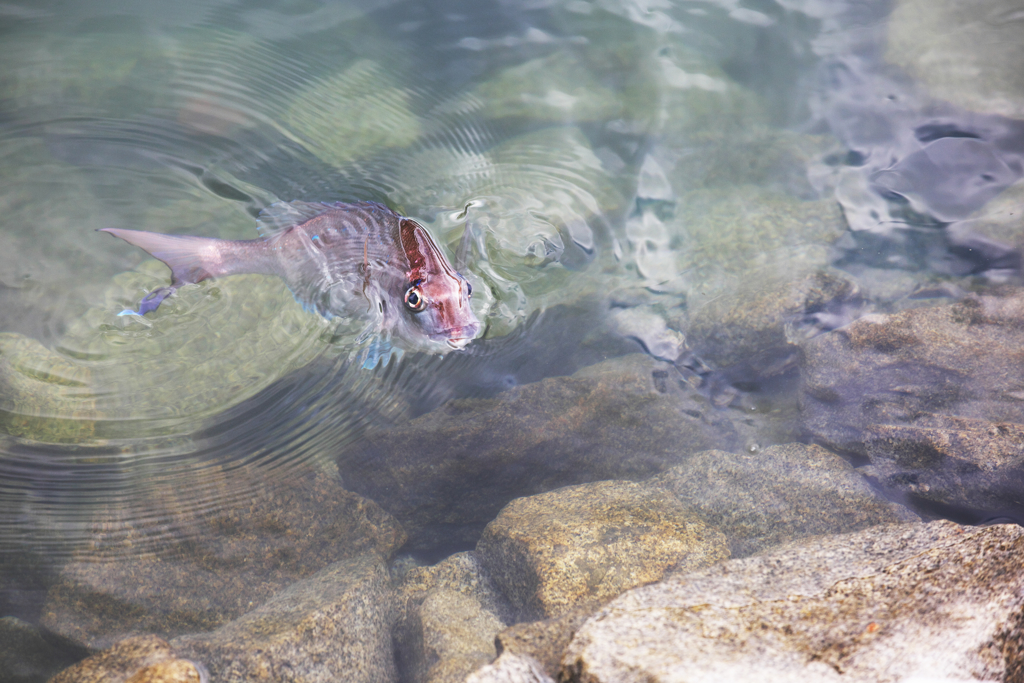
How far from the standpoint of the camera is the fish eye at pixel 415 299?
12.6 feet

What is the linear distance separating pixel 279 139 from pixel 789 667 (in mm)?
5935

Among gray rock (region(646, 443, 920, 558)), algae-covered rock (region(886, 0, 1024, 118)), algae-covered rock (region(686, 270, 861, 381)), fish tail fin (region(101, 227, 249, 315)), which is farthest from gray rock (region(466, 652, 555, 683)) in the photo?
algae-covered rock (region(886, 0, 1024, 118))

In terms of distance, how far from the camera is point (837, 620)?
2.27 metres

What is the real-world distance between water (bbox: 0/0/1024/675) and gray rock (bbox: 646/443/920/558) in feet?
0.97

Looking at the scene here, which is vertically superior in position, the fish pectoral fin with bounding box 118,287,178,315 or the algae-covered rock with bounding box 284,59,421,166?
the algae-covered rock with bounding box 284,59,421,166

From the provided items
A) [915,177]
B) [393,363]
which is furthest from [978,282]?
[393,363]

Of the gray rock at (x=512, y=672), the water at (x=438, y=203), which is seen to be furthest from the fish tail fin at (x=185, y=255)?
the gray rock at (x=512, y=672)

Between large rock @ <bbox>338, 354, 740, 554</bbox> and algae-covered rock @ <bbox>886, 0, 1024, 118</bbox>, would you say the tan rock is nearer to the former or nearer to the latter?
large rock @ <bbox>338, 354, 740, 554</bbox>

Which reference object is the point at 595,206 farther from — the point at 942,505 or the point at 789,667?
the point at 789,667

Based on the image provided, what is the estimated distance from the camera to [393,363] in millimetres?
4523

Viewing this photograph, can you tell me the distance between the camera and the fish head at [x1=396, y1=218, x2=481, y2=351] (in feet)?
12.6

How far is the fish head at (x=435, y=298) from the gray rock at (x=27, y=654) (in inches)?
113

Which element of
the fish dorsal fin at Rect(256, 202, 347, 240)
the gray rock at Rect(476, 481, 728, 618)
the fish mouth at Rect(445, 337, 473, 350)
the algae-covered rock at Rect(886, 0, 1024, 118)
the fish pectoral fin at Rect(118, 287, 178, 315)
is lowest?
the gray rock at Rect(476, 481, 728, 618)

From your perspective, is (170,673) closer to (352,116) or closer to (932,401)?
(932,401)
